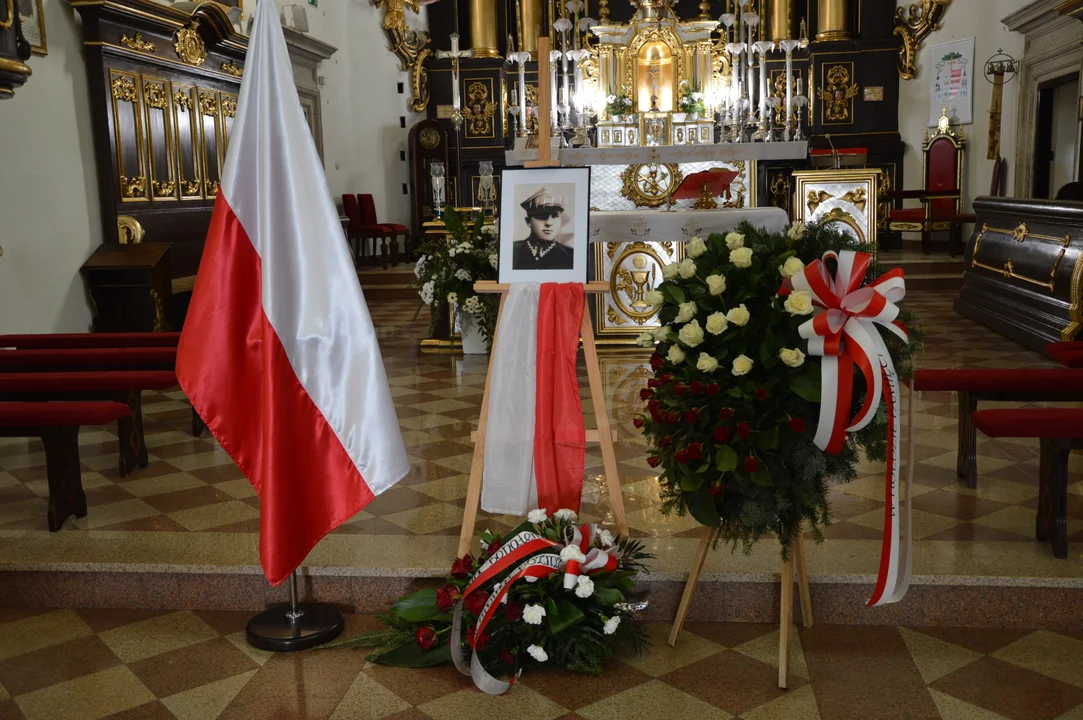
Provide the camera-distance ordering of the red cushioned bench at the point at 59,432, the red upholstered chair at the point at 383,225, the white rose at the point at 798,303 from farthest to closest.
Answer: the red upholstered chair at the point at 383,225 < the red cushioned bench at the point at 59,432 < the white rose at the point at 798,303

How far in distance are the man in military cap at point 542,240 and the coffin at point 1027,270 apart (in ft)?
15.7

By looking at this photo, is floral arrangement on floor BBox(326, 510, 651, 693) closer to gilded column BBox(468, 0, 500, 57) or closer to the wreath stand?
the wreath stand

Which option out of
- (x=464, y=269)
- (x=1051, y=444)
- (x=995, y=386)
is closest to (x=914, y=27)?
(x=464, y=269)

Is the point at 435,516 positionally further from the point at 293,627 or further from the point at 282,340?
the point at 282,340

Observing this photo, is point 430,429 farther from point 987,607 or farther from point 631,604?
point 987,607

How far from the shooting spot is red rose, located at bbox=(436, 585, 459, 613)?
9.74 ft

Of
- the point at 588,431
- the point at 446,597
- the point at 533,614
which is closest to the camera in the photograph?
the point at 533,614

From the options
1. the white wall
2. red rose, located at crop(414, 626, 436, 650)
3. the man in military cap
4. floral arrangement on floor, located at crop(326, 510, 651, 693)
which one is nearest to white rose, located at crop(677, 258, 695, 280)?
the man in military cap

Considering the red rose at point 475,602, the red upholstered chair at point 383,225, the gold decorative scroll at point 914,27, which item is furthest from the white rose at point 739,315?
the gold decorative scroll at point 914,27

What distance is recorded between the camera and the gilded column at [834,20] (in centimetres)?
1509

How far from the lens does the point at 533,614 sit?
9.31 feet

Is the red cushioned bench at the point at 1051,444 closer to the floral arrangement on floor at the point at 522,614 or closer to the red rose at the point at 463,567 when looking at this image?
the floral arrangement on floor at the point at 522,614

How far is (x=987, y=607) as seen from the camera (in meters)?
3.18

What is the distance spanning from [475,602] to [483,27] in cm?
1423
